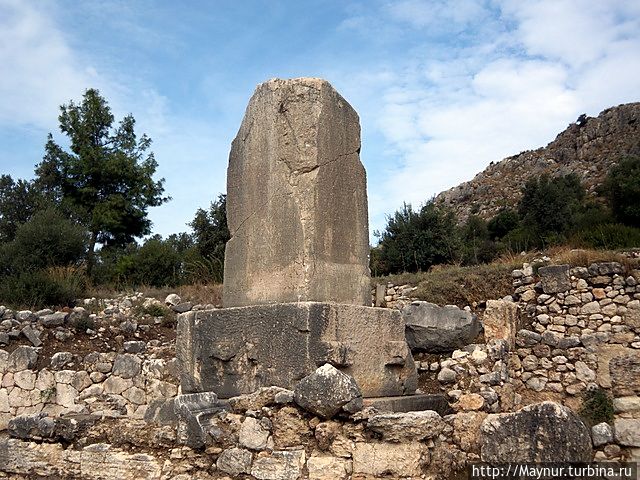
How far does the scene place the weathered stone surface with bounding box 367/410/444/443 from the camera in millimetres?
2834

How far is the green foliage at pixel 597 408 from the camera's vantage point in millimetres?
6484

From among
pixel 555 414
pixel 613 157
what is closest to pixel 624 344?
pixel 555 414

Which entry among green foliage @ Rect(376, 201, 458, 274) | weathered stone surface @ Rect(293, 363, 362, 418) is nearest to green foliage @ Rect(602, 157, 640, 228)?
green foliage @ Rect(376, 201, 458, 274)

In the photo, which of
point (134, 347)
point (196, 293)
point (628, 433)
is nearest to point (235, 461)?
point (628, 433)

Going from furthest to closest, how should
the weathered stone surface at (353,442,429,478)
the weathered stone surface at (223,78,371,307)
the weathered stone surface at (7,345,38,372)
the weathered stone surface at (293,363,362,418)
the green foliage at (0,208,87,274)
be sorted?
1. the green foliage at (0,208,87,274)
2. the weathered stone surface at (7,345,38,372)
3. the weathered stone surface at (223,78,371,307)
4. the weathered stone surface at (293,363,362,418)
5. the weathered stone surface at (353,442,429,478)

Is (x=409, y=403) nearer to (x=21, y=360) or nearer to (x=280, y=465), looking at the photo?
(x=280, y=465)

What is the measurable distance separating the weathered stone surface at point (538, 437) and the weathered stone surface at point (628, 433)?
165cm

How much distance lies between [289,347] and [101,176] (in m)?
17.6

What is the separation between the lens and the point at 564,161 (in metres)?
36.8

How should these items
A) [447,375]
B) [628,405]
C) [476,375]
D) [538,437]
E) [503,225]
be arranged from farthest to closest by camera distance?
1. [503,225]
2. [447,375]
3. [476,375]
4. [628,405]
5. [538,437]

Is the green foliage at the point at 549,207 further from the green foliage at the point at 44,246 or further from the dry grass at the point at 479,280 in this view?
the green foliage at the point at 44,246

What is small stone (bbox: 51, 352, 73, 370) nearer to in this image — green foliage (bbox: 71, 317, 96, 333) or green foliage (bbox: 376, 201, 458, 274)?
green foliage (bbox: 71, 317, 96, 333)

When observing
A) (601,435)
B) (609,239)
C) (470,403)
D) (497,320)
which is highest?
(609,239)

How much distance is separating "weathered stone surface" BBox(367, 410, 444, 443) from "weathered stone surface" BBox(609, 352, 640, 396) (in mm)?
3726
